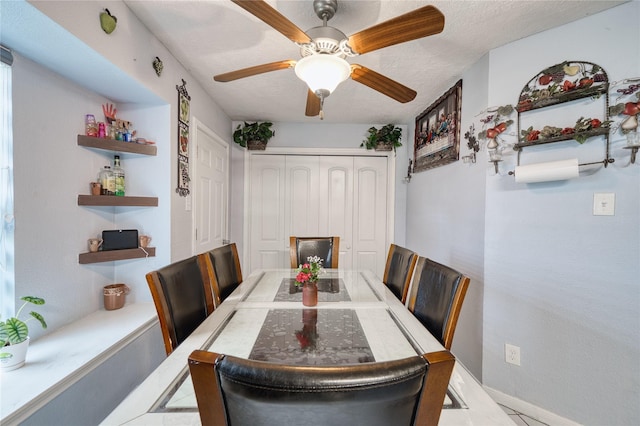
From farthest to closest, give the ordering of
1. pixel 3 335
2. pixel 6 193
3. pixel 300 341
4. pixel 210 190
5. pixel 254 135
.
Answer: pixel 254 135, pixel 210 190, pixel 6 193, pixel 3 335, pixel 300 341

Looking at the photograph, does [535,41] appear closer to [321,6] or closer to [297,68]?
[321,6]

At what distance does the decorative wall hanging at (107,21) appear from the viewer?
52.3 inches

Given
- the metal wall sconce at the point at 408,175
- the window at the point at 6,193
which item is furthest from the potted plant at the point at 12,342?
the metal wall sconce at the point at 408,175

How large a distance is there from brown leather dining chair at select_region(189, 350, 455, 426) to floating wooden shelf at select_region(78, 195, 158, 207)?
1.70 metres

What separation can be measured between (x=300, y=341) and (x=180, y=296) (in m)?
0.60

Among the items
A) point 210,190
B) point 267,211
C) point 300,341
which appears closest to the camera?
point 300,341

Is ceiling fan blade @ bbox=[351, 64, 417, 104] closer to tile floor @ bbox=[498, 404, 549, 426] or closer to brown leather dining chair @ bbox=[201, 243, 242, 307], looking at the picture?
brown leather dining chair @ bbox=[201, 243, 242, 307]

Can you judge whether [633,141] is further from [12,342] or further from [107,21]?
[12,342]

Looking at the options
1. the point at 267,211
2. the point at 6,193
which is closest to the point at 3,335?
the point at 6,193

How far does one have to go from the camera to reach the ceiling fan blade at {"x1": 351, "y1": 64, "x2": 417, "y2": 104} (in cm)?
135

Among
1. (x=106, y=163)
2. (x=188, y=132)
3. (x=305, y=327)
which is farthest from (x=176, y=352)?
(x=188, y=132)

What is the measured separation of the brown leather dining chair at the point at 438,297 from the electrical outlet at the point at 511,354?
2.84 feet

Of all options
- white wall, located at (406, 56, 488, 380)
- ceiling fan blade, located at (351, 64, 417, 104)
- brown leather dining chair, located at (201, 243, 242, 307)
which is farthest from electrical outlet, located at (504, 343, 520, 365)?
brown leather dining chair, located at (201, 243, 242, 307)

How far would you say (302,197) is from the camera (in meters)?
3.42
